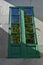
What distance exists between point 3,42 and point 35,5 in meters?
1.55

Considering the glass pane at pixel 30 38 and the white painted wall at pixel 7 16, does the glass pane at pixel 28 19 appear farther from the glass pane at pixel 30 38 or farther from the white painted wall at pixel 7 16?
the glass pane at pixel 30 38

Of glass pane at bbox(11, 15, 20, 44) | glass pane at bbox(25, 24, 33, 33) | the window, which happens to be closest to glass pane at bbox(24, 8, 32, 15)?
the window

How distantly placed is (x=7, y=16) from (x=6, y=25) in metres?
0.30

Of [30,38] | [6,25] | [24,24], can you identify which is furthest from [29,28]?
[6,25]

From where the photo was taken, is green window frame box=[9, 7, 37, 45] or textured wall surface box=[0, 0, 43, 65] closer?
textured wall surface box=[0, 0, 43, 65]

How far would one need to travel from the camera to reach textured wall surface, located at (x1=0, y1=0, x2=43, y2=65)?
20.6 ft

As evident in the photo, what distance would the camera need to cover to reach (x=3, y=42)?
666 centimetres

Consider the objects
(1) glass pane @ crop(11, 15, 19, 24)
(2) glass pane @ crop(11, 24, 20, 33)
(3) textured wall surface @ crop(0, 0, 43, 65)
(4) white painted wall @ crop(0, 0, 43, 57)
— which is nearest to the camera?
(3) textured wall surface @ crop(0, 0, 43, 65)

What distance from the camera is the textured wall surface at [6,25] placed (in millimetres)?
6277

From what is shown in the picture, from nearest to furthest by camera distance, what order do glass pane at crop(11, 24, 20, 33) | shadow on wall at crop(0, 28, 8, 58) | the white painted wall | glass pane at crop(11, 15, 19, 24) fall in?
shadow on wall at crop(0, 28, 8, 58)
the white painted wall
glass pane at crop(11, 24, 20, 33)
glass pane at crop(11, 15, 19, 24)

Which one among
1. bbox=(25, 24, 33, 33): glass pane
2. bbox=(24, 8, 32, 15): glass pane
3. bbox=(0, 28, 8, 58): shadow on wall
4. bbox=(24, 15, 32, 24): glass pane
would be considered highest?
bbox=(24, 8, 32, 15): glass pane

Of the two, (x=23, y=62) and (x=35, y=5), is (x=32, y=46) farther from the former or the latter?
(x=35, y=5)

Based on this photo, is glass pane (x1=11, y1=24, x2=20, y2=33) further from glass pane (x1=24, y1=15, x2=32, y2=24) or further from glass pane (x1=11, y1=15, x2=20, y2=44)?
glass pane (x1=24, y1=15, x2=32, y2=24)

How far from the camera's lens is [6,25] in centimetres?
690
